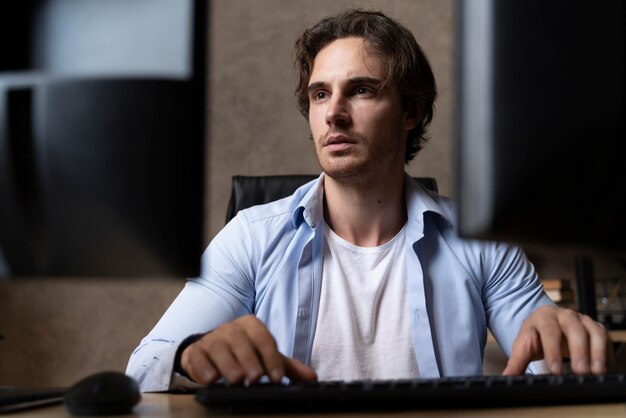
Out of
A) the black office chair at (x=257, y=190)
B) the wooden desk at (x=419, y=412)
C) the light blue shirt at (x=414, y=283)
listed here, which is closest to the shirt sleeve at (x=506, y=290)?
the light blue shirt at (x=414, y=283)

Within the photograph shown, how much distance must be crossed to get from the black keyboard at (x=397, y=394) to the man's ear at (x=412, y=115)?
1.23m

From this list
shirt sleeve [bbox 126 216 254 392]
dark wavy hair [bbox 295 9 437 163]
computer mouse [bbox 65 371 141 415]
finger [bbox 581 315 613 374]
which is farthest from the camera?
dark wavy hair [bbox 295 9 437 163]

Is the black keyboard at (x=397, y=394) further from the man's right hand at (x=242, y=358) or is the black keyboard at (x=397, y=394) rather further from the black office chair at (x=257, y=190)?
the black office chair at (x=257, y=190)

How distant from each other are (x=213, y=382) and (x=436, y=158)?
2158 millimetres

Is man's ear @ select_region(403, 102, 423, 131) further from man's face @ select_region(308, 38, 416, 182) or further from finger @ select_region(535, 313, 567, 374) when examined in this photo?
finger @ select_region(535, 313, 567, 374)

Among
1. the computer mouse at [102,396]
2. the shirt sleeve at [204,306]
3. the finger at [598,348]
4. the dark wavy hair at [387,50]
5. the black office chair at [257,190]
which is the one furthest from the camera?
the dark wavy hair at [387,50]

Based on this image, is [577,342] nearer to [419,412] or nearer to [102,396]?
[419,412]

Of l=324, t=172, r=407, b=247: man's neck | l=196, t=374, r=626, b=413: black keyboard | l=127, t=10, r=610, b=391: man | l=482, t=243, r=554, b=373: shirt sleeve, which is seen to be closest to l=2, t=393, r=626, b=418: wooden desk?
l=196, t=374, r=626, b=413: black keyboard

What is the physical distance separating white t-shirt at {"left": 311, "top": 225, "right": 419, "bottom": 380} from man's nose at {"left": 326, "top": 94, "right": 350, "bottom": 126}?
28 centimetres

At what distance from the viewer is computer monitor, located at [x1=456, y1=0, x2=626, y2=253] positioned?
546 millimetres

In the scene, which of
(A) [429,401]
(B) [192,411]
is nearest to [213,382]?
(B) [192,411]

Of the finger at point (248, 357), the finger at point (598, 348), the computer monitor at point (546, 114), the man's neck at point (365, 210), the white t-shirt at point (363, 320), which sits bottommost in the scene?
the white t-shirt at point (363, 320)

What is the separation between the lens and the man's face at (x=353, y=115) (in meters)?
1.61

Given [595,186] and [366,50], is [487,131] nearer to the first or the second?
[595,186]
